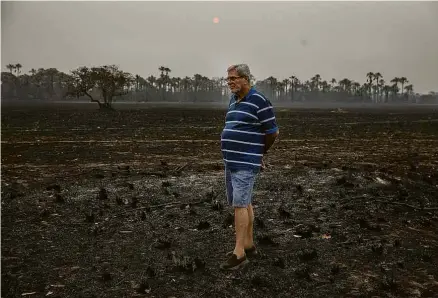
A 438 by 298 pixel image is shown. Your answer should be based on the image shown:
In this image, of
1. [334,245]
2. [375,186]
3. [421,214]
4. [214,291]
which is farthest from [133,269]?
[375,186]

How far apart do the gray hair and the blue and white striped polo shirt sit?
6.4 inches

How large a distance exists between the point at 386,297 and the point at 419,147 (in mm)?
14814

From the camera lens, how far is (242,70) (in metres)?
4.26

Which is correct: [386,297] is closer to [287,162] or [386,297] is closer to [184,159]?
A: [287,162]

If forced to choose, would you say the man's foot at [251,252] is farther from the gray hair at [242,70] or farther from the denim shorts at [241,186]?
the gray hair at [242,70]

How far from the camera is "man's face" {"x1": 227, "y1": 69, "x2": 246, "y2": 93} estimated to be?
4.24 m

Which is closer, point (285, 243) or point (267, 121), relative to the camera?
point (267, 121)

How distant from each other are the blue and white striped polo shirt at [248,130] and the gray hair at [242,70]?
0.16 m

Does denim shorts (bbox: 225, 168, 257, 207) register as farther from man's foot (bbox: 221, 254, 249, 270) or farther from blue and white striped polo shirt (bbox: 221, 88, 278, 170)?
man's foot (bbox: 221, 254, 249, 270)

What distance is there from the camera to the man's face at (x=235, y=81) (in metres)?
4.24

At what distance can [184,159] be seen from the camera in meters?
12.9

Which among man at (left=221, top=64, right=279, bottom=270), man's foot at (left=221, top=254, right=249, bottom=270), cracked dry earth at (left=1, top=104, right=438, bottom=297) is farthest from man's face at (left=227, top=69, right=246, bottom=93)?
cracked dry earth at (left=1, top=104, right=438, bottom=297)

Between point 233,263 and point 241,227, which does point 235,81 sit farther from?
point 233,263

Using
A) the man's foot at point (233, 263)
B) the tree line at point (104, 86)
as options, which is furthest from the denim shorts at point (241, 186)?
the tree line at point (104, 86)
